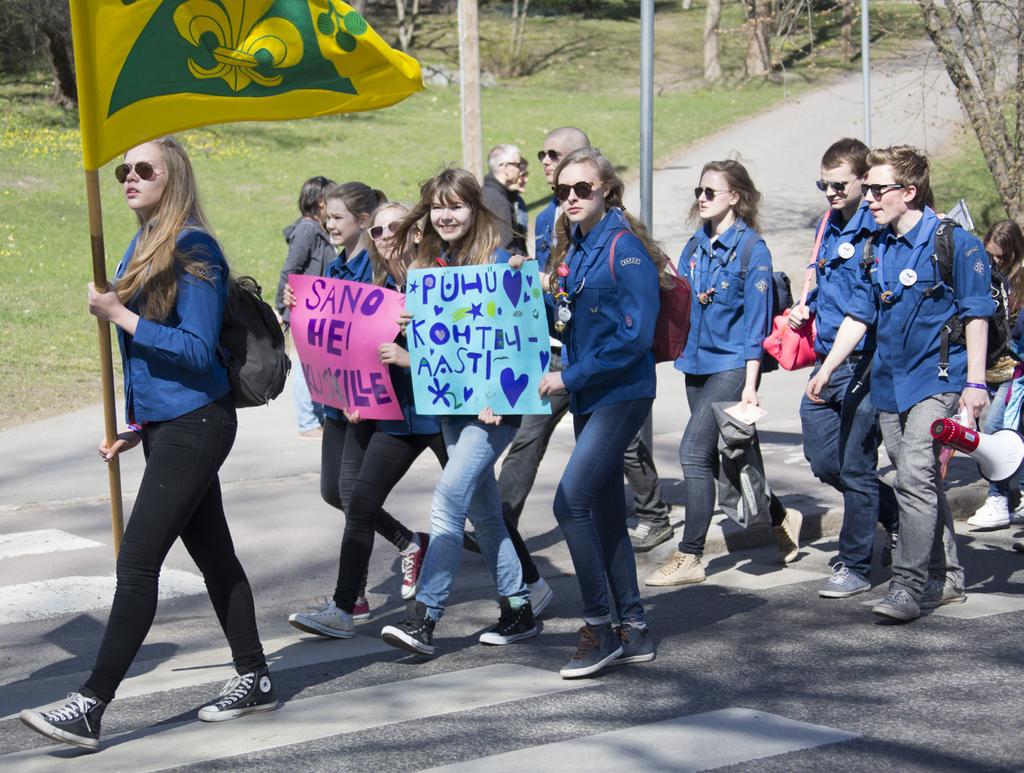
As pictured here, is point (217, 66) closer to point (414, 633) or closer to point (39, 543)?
point (414, 633)

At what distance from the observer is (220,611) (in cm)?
519

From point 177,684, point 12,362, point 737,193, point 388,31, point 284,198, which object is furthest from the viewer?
point 388,31

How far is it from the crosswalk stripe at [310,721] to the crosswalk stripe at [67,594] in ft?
5.80

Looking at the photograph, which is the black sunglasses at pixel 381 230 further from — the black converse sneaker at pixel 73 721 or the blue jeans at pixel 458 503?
the black converse sneaker at pixel 73 721

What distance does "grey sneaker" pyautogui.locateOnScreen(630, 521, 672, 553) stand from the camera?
798 cm

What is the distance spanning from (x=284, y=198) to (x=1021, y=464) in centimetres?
2093

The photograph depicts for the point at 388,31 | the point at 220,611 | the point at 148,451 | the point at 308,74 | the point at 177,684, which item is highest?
the point at 388,31

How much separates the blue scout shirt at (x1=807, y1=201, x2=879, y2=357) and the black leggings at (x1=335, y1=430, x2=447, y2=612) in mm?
2012

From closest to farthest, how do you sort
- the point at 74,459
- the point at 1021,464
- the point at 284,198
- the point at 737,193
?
the point at 1021,464 < the point at 737,193 < the point at 74,459 < the point at 284,198

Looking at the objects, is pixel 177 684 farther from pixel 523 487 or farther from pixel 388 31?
pixel 388 31

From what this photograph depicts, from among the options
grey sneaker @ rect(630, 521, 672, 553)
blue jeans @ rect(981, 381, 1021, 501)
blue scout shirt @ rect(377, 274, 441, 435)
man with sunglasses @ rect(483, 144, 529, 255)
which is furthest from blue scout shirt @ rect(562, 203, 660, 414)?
blue jeans @ rect(981, 381, 1021, 501)

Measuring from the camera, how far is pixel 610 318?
551cm

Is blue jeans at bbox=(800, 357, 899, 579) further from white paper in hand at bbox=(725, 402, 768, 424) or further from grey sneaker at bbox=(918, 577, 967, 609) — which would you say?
grey sneaker at bbox=(918, 577, 967, 609)

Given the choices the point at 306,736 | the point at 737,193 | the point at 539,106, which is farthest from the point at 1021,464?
the point at 539,106
